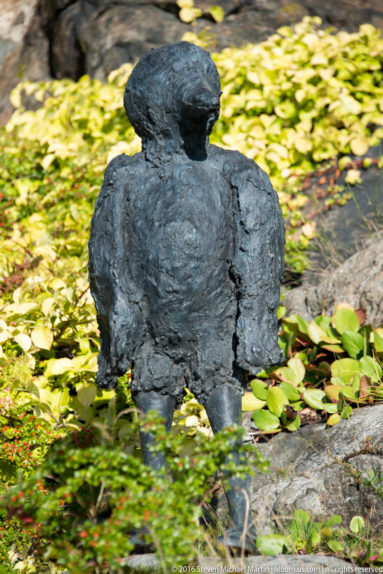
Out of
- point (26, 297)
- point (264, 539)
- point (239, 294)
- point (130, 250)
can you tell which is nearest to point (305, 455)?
point (264, 539)

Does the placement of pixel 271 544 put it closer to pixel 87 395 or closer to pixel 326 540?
pixel 326 540

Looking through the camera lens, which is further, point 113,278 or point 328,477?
point 328,477

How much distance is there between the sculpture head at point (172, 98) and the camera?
270 centimetres

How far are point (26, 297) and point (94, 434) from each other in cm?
181

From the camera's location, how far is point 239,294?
2781mm

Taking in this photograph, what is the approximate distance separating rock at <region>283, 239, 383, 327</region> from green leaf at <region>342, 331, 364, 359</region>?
35cm

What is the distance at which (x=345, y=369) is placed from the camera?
406cm

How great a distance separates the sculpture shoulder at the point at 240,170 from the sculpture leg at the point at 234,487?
0.84 metres

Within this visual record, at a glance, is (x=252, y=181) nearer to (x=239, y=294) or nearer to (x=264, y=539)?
(x=239, y=294)

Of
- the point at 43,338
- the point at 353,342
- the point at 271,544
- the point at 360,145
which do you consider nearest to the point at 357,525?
the point at 271,544

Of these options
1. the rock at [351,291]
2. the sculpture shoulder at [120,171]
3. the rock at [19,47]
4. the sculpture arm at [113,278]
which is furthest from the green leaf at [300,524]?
the rock at [19,47]

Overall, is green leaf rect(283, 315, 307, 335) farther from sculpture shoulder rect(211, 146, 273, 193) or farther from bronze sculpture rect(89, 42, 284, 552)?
sculpture shoulder rect(211, 146, 273, 193)

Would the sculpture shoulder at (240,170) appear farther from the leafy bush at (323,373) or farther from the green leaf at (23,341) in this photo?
the green leaf at (23,341)

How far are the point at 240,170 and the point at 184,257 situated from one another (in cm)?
44
